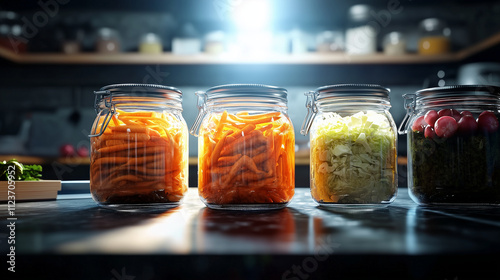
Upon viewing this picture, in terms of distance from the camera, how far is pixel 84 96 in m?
3.10

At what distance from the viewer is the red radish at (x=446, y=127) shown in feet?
2.32

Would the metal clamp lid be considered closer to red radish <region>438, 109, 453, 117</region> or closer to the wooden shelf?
red radish <region>438, 109, 453, 117</region>

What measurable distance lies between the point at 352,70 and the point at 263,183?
259 cm

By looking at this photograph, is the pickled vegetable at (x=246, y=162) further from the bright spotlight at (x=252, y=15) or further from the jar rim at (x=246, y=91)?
the bright spotlight at (x=252, y=15)

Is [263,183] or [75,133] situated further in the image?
[75,133]

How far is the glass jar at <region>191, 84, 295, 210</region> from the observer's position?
26.4 inches

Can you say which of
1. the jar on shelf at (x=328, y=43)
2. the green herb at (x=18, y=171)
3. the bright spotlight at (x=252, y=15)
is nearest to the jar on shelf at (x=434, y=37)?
the jar on shelf at (x=328, y=43)

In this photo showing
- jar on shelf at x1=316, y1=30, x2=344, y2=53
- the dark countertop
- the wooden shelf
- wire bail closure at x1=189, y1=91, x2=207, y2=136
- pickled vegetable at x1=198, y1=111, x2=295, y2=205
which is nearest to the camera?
the dark countertop

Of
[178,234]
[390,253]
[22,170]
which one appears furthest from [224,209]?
[22,170]

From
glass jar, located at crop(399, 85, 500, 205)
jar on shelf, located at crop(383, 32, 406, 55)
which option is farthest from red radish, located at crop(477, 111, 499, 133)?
jar on shelf, located at crop(383, 32, 406, 55)

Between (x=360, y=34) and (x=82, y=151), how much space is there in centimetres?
201

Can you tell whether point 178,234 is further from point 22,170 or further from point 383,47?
point 383,47

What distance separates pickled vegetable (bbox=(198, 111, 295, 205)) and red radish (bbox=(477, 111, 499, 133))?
0.33 meters

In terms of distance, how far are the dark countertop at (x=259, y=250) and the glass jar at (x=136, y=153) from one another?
0.59 ft
